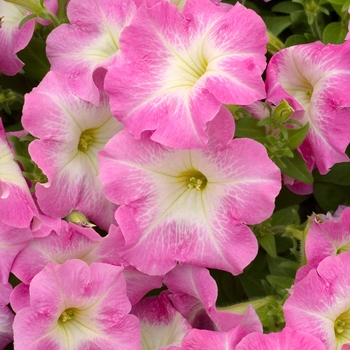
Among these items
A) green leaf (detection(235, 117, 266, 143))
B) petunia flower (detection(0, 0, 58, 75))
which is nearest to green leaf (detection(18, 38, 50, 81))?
petunia flower (detection(0, 0, 58, 75))

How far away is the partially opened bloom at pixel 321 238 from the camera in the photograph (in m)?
1.06

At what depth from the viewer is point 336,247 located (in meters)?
1.09

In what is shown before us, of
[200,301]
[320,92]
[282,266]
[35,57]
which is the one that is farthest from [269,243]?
[35,57]

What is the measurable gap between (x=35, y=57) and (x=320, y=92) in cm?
53

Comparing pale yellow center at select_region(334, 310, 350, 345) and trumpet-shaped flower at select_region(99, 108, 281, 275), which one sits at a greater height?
trumpet-shaped flower at select_region(99, 108, 281, 275)

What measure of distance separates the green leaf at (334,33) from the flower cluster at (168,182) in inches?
4.7

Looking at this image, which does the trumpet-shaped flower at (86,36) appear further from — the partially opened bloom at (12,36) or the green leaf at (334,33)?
the green leaf at (334,33)

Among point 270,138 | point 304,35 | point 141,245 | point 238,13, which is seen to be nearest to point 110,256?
point 141,245

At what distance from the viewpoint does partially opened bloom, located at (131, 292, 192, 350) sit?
1126 mm

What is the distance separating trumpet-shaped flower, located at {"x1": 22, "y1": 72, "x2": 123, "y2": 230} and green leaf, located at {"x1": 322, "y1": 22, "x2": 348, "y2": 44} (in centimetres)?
40

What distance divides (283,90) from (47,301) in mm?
495

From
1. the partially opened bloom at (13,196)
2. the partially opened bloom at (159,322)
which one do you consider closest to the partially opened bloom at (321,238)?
the partially opened bloom at (159,322)

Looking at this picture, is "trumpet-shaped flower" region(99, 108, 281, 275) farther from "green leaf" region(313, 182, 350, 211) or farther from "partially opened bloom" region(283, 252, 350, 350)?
"green leaf" region(313, 182, 350, 211)

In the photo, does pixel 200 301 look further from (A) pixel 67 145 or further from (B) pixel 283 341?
(A) pixel 67 145
